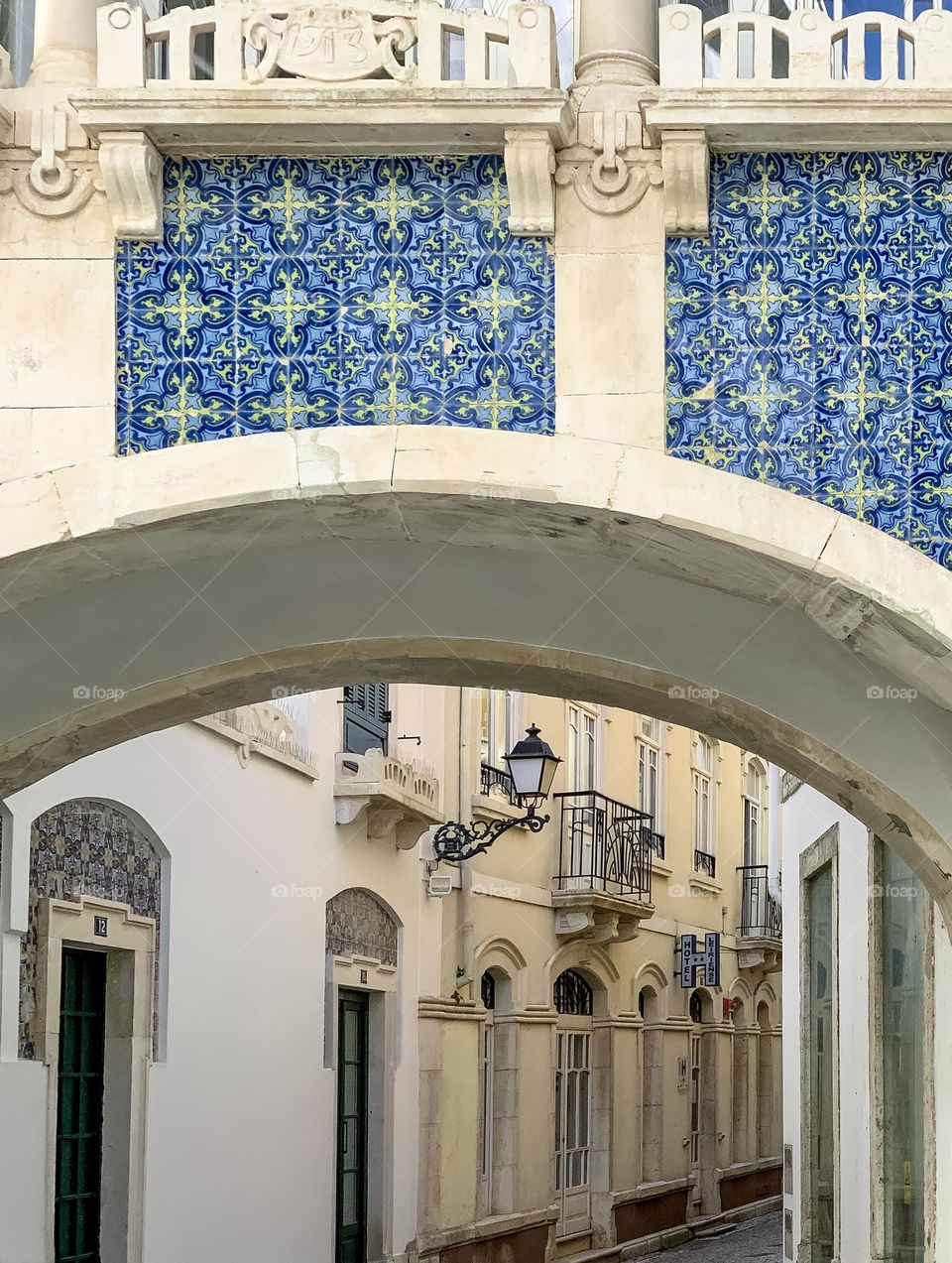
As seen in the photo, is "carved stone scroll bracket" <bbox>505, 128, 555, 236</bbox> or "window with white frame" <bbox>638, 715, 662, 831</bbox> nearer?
"carved stone scroll bracket" <bbox>505, 128, 555, 236</bbox>

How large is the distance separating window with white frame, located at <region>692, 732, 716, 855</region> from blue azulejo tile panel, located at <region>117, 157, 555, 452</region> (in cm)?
1645

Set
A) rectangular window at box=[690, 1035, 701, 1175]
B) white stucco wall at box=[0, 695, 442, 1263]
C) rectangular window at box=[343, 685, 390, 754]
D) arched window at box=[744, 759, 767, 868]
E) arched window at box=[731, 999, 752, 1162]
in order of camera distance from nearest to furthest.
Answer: white stucco wall at box=[0, 695, 442, 1263] → rectangular window at box=[343, 685, 390, 754] → rectangular window at box=[690, 1035, 701, 1175] → arched window at box=[731, 999, 752, 1162] → arched window at box=[744, 759, 767, 868]

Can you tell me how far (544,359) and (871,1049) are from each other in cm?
448

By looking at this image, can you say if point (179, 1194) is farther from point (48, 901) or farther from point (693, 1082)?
point (693, 1082)

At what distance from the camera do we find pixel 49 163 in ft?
18.2

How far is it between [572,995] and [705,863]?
4.42m

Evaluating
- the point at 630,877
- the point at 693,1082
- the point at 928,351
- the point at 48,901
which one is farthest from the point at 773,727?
the point at 693,1082

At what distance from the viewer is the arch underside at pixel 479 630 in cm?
560

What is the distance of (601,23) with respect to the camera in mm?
5695

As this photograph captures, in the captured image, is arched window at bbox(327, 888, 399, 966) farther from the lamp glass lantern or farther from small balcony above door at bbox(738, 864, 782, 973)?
small balcony above door at bbox(738, 864, 782, 973)

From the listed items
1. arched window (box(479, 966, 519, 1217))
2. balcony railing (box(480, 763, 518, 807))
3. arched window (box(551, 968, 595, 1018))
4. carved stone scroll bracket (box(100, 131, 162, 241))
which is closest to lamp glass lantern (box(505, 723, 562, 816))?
balcony railing (box(480, 763, 518, 807))

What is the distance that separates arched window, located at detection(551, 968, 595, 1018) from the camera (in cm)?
1755

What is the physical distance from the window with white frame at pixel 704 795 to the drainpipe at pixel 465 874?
7.03 meters

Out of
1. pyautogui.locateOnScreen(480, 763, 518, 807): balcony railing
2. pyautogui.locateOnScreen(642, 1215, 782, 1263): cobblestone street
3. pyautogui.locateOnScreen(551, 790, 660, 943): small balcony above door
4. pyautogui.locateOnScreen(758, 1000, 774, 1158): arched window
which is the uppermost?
pyautogui.locateOnScreen(480, 763, 518, 807): balcony railing
